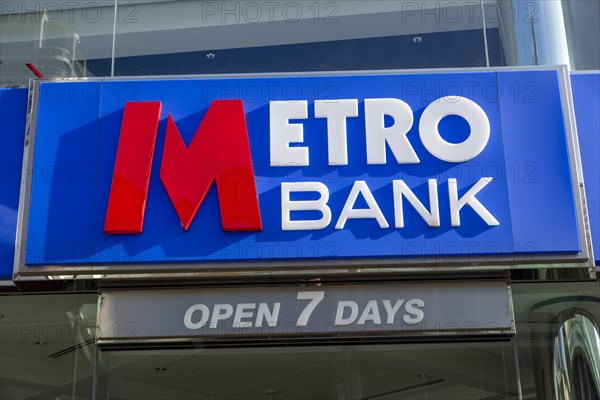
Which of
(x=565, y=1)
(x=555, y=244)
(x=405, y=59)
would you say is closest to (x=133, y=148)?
(x=405, y=59)

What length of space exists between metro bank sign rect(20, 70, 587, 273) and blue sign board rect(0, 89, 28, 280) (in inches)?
5.7

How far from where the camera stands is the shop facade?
18.1 ft

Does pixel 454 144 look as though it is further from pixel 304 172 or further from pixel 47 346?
pixel 47 346

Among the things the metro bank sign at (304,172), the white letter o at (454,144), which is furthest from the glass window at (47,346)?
the white letter o at (454,144)

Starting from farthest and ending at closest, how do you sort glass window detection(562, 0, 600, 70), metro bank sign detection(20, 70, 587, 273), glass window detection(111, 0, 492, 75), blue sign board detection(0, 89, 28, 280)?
glass window detection(562, 0, 600, 70), glass window detection(111, 0, 492, 75), blue sign board detection(0, 89, 28, 280), metro bank sign detection(20, 70, 587, 273)

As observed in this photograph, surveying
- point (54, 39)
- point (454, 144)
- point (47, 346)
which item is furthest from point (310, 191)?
point (47, 346)

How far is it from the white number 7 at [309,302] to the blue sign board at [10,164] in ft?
6.00

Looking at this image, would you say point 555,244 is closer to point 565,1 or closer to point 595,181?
point 595,181

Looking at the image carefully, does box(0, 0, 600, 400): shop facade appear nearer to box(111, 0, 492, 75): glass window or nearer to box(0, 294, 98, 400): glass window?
box(111, 0, 492, 75): glass window

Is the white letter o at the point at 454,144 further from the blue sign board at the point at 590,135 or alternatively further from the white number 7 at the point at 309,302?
the white number 7 at the point at 309,302

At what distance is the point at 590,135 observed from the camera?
19.0 feet

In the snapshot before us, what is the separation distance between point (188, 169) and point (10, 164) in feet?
3.88

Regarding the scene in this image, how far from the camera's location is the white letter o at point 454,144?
18.7ft

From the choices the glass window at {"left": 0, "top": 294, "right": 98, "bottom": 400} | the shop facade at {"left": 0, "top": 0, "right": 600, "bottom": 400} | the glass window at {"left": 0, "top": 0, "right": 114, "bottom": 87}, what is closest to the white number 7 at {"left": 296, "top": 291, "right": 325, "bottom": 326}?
the shop facade at {"left": 0, "top": 0, "right": 600, "bottom": 400}
